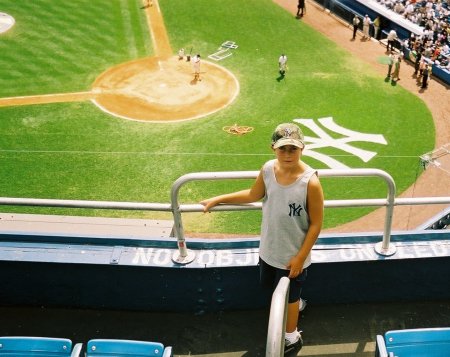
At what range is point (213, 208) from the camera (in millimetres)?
4434

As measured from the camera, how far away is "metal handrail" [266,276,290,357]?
292cm

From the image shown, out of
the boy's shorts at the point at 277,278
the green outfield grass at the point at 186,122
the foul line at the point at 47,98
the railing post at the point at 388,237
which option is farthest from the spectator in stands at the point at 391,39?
the boy's shorts at the point at 277,278

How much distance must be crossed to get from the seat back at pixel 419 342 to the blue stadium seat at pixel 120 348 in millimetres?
1741

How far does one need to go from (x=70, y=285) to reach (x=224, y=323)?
1544 mm

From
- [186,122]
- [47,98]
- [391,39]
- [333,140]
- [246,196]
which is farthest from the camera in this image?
[391,39]

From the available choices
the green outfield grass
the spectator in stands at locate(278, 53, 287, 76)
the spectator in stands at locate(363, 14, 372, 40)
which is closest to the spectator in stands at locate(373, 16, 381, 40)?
the spectator in stands at locate(363, 14, 372, 40)

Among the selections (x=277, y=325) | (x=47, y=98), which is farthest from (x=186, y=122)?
(x=277, y=325)

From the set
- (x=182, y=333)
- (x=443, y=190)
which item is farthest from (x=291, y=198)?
(x=443, y=190)

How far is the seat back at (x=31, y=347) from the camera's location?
3.95 meters

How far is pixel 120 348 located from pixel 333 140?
1491cm

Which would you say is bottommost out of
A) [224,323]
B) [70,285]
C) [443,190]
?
[443,190]

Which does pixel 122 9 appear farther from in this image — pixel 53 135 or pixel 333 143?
pixel 333 143

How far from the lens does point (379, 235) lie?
5098 mm

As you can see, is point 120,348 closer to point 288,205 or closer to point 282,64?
point 288,205
